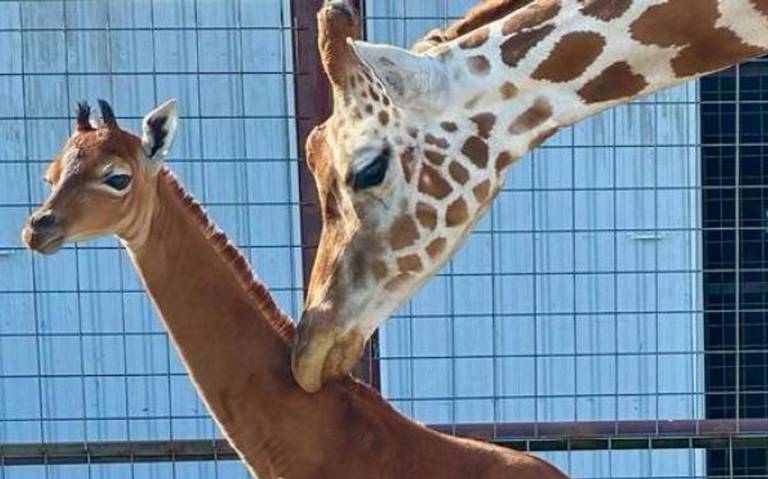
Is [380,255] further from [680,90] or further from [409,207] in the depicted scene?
[680,90]

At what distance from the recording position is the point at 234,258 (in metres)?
3.39

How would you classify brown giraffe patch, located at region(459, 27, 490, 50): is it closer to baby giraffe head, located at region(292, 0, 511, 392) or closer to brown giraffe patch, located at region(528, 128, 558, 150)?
baby giraffe head, located at region(292, 0, 511, 392)

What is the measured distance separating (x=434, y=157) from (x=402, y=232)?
0.16 metres

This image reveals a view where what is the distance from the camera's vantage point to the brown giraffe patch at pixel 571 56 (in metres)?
2.49

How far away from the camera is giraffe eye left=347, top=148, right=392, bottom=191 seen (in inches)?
95.9

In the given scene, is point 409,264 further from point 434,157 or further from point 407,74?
point 407,74

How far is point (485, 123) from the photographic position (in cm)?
250

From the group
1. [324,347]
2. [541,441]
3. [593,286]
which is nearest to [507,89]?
[324,347]

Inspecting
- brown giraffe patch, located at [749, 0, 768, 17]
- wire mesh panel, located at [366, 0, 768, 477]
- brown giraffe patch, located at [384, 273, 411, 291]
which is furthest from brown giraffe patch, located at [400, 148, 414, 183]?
wire mesh panel, located at [366, 0, 768, 477]

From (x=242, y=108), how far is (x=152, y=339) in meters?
1.10

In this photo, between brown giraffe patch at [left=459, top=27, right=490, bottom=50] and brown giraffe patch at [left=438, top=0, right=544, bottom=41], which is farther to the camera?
brown giraffe patch at [left=438, top=0, right=544, bottom=41]

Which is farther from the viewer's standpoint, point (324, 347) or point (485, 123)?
point (324, 347)

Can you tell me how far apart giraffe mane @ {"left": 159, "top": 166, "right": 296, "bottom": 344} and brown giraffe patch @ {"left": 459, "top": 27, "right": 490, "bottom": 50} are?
1.13 metres

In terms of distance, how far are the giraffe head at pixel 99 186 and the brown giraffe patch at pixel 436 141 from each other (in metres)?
1.08
